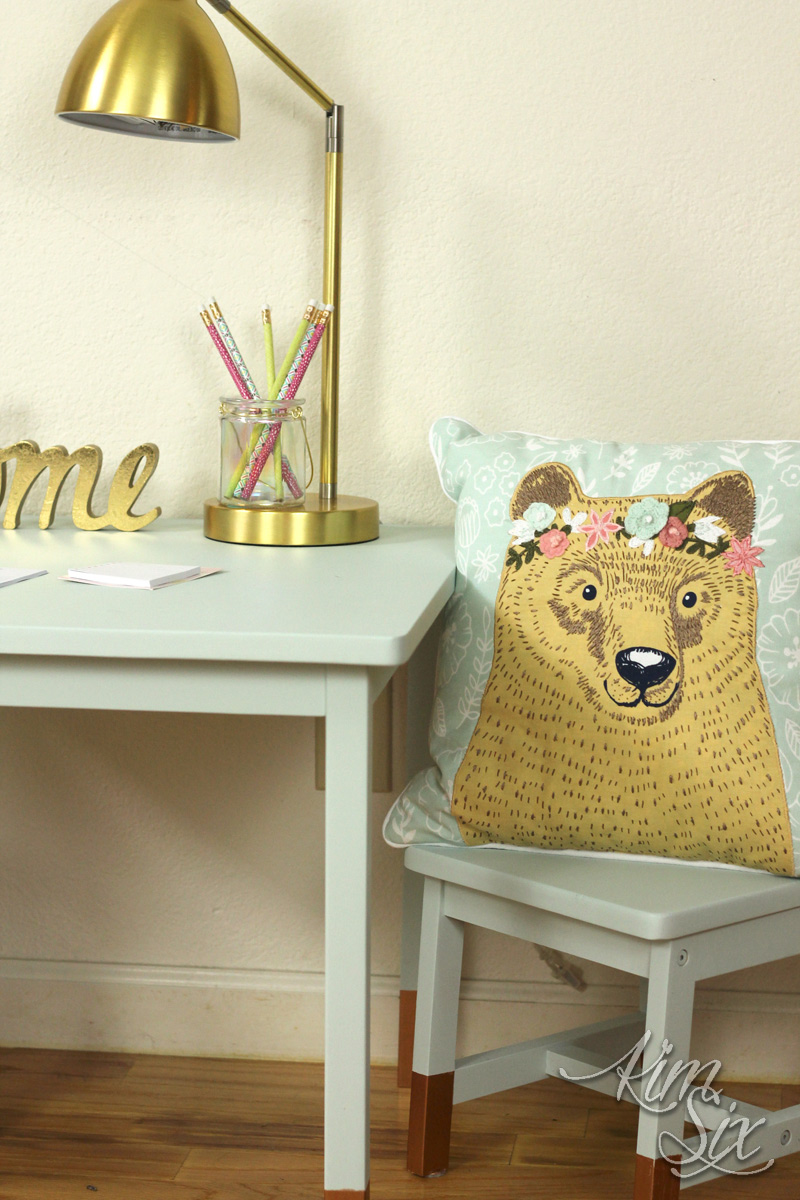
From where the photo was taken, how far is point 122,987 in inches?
65.1

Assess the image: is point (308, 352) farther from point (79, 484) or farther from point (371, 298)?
point (79, 484)

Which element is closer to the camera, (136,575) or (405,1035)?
(136,575)

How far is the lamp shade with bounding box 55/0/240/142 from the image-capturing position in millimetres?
1238

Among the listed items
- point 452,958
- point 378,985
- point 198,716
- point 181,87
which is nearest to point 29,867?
point 198,716

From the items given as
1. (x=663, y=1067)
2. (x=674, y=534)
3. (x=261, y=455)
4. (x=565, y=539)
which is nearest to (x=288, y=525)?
(x=261, y=455)

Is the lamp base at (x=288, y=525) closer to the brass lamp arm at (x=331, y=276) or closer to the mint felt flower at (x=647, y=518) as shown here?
the brass lamp arm at (x=331, y=276)

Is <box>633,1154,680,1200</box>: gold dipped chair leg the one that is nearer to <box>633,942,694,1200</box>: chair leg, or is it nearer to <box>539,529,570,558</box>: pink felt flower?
<box>633,942,694,1200</box>: chair leg

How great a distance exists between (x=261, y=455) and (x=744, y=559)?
1.80ft

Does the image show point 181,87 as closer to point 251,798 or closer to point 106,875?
point 251,798

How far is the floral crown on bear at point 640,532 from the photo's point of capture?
3.85 ft

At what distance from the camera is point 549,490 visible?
1.24m

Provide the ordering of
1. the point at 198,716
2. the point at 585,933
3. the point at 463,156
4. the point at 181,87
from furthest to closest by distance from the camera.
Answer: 1. the point at 198,716
2. the point at 463,156
3. the point at 181,87
4. the point at 585,933

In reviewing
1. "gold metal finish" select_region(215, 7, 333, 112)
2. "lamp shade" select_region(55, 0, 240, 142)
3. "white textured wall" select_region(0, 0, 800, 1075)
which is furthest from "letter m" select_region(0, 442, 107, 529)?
"gold metal finish" select_region(215, 7, 333, 112)

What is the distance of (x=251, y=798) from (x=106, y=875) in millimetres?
242
